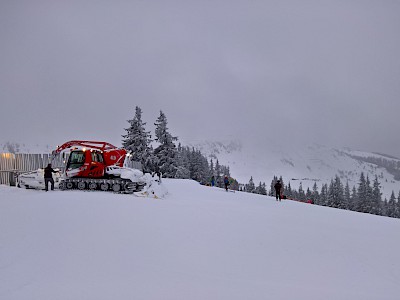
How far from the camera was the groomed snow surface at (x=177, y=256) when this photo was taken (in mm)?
6469

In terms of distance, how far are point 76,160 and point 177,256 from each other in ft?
42.9

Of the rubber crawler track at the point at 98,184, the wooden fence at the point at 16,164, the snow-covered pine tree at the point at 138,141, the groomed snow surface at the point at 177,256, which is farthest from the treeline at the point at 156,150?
the groomed snow surface at the point at 177,256

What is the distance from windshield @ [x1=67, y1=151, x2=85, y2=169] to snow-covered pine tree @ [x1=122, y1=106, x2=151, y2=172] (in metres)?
26.7

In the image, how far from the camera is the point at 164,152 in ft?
153

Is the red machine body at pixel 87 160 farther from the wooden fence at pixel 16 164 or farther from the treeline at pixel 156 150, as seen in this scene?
the treeline at pixel 156 150

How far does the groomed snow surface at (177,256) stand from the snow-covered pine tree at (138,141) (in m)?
32.7

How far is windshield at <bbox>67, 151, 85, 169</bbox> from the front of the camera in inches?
727

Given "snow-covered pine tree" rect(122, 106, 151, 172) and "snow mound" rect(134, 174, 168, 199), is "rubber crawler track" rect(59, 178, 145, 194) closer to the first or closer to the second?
"snow mound" rect(134, 174, 168, 199)

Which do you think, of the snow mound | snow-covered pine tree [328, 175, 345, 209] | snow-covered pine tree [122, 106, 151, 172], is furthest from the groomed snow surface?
snow-covered pine tree [328, 175, 345, 209]

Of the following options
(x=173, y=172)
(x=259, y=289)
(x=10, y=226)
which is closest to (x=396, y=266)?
(x=259, y=289)

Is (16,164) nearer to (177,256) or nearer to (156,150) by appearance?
(177,256)

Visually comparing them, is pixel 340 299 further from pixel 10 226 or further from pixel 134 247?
pixel 10 226

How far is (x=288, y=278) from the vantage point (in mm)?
7426

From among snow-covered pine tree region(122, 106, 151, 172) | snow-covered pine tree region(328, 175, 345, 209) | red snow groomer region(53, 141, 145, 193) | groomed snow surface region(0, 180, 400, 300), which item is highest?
snow-covered pine tree region(122, 106, 151, 172)
